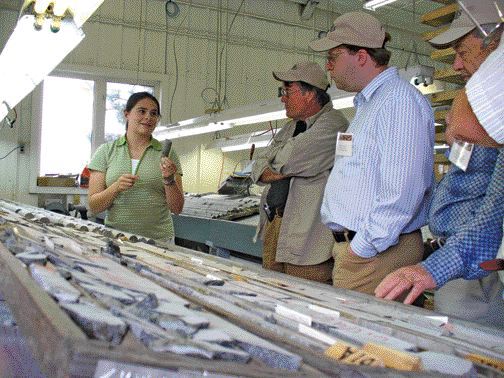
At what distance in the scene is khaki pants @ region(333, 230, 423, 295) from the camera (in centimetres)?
227

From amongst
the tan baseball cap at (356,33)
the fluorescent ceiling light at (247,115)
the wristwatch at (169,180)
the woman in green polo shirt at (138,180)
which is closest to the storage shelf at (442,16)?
the fluorescent ceiling light at (247,115)

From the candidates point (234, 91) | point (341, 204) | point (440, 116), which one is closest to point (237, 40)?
point (234, 91)

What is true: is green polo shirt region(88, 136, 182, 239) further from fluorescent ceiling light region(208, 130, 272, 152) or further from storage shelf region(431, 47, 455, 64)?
fluorescent ceiling light region(208, 130, 272, 152)

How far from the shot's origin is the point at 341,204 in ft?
7.68

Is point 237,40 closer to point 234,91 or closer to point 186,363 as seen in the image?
point 234,91

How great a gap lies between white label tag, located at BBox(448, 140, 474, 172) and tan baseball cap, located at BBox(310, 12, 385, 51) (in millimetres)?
660

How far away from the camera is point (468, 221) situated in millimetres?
2074

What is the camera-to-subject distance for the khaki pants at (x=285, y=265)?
295cm

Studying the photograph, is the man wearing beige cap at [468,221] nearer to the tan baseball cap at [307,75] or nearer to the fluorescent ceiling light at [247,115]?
the tan baseball cap at [307,75]

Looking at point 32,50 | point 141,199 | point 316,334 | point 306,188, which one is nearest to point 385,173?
point 306,188

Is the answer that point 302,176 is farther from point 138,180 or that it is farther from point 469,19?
point 469,19

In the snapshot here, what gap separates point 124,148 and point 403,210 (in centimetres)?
166

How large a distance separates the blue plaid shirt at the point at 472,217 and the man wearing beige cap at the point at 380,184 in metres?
0.14

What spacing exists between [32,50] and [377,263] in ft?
7.63
